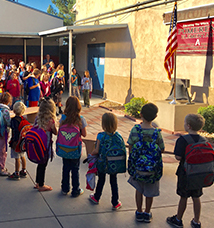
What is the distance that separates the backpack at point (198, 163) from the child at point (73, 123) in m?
1.59

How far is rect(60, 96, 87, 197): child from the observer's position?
4746mm

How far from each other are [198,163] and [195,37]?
7.11m

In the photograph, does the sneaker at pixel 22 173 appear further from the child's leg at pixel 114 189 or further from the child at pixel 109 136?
the child's leg at pixel 114 189

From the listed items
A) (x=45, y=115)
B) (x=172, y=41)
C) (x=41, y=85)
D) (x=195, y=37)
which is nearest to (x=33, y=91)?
(x=41, y=85)

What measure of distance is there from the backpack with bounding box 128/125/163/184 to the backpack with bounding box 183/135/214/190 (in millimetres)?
349

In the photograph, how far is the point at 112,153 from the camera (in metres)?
4.35

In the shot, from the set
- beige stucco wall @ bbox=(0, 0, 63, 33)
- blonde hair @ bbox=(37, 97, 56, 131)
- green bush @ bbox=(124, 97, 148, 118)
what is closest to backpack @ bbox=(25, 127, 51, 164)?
blonde hair @ bbox=(37, 97, 56, 131)

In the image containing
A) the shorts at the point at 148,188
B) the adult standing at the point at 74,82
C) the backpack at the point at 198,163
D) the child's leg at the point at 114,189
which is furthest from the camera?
the adult standing at the point at 74,82

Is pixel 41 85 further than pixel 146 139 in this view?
Yes

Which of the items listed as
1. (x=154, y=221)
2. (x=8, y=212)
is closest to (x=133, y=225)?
(x=154, y=221)

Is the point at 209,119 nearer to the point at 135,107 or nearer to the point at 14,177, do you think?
the point at 135,107

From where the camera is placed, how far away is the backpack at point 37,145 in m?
4.82

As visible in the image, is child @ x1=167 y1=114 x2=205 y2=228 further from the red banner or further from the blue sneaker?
the red banner

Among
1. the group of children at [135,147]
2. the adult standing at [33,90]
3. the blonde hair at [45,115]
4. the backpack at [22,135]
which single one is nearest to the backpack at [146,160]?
the group of children at [135,147]
